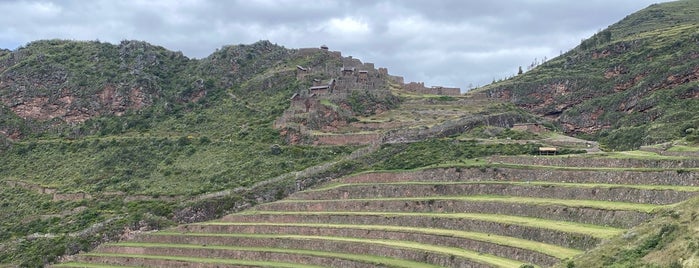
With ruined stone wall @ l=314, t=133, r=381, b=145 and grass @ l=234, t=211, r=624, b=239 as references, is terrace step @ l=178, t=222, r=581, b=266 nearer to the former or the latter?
grass @ l=234, t=211, r=624, b=239

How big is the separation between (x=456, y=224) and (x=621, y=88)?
56.5m

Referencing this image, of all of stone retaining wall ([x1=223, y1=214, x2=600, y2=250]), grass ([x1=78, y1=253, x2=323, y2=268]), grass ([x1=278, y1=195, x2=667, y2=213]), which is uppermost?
grass ([x1=278, y1=195, x2=667, y2=213])

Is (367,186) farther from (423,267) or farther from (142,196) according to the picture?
(142,196)

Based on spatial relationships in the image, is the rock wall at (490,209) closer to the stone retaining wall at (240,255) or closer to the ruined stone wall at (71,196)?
the stone retaining wall at (240,255)

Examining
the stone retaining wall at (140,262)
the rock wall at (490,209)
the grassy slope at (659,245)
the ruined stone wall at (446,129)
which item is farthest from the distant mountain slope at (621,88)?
the stone retaining wall at (140,262)

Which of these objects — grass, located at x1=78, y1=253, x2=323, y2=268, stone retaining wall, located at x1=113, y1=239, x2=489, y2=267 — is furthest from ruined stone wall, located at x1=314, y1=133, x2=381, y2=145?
grass, located at x1=78, y1=253, x2=323, y2=268

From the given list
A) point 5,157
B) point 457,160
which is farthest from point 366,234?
point 5,157

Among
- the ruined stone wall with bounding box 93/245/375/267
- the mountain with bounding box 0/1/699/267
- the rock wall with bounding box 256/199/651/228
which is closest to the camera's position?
the rock wall with bounding box 256/199/651/228

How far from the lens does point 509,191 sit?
39.9 metres

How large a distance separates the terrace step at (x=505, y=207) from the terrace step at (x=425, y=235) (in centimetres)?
248

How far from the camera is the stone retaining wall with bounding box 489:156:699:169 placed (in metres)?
35.1

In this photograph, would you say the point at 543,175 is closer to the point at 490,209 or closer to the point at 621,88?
the point at 490,209

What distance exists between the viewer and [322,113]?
6725 centimetres

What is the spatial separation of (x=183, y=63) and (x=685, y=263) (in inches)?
3321
